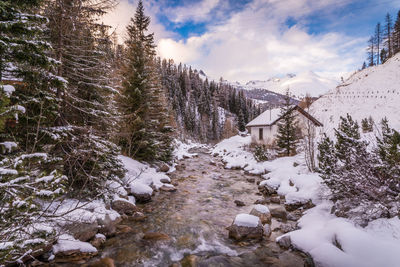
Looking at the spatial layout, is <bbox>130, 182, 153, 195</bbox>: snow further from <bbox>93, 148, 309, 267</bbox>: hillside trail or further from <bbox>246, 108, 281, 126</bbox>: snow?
<bbox>246, 108, 281, 126</bbox>: snow

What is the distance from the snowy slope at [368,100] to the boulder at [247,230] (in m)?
20.0

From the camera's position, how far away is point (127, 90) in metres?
13.8

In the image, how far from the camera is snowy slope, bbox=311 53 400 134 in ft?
82.0

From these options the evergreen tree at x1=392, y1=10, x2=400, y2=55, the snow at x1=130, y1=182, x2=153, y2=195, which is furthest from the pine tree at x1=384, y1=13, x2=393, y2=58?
the snow at x1=130, y1=182, x2=153, y2=195

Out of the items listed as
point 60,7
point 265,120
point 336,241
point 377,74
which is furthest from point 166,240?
point 377,74

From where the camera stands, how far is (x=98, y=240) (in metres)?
5.70

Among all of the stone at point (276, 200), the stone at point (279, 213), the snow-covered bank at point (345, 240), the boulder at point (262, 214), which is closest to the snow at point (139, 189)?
the boulder at point (262, 214)

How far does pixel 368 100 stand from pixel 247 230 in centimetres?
3486

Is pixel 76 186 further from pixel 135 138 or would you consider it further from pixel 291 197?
pixel 291 197

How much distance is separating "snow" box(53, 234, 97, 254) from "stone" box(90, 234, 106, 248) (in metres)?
0.30

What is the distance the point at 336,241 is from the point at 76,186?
8672 mm

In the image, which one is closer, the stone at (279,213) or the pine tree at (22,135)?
the pine tree at (22,135)

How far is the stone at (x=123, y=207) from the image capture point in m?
7.68

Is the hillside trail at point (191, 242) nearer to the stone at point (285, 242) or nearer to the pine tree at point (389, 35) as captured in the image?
the stone at point (285, 242)
